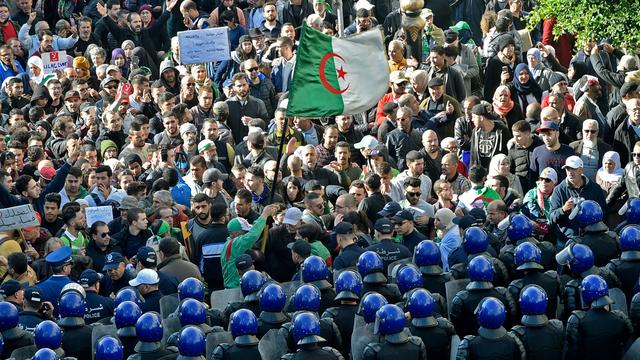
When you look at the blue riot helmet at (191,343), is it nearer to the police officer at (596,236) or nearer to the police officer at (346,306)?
the police officer at (346,306)

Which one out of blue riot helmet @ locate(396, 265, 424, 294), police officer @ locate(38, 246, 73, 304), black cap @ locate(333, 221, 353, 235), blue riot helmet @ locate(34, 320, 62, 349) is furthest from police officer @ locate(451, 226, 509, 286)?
blue riot helmet @ locate(34, 320, 62, 349)

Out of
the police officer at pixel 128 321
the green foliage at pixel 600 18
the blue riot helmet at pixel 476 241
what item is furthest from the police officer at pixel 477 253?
the green foliage at pixel 600 18

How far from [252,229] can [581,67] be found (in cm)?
741

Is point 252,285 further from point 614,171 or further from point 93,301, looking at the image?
point 614,171

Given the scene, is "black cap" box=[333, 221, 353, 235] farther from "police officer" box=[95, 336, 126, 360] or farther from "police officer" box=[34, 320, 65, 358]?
"police officer" box=[95, 336, 126, 360]

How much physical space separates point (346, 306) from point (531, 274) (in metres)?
1.75

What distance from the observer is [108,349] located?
1156 cm

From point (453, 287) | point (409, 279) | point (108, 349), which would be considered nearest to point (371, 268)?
point (409, 279)

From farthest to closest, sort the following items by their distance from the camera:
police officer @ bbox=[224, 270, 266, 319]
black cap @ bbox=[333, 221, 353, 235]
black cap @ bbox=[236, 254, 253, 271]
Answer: black cap @ bbox=[333, 221, 353, 235] → black cap @ bbox=[236, 254, 253, 271] → police officer @ bbox=[224, 270, 266, 319]

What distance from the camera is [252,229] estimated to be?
1564 centimetres

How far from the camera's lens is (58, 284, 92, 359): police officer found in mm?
12922

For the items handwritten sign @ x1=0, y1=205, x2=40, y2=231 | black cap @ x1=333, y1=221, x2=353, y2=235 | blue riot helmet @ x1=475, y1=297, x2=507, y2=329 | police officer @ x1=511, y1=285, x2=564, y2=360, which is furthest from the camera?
handwritten sign @ x1=0, y1=205, x2=40, y2=231

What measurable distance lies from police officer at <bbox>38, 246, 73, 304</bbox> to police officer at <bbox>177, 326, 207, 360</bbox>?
277 cm

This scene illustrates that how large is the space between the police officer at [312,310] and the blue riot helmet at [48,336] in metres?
1.80
